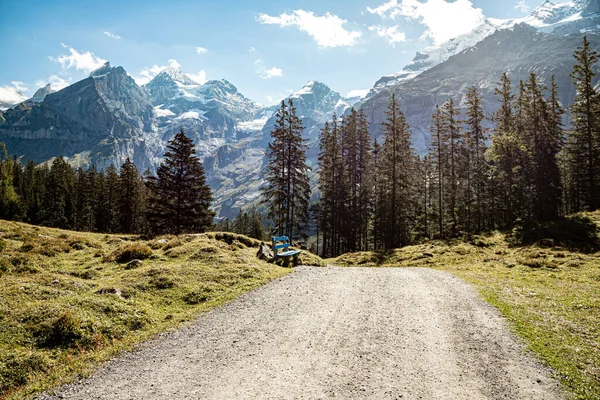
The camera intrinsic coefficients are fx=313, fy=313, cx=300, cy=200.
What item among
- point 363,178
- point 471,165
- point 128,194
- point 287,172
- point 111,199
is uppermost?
point 471,165

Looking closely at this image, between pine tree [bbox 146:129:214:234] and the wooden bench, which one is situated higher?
pine tree [bbox 146:129:214:234]

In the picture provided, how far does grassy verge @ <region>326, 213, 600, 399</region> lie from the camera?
25.9 feet

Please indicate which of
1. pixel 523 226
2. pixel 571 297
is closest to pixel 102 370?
pixel 571 297

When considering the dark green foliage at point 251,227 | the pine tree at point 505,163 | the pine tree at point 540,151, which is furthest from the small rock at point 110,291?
the dark green foliage at point 251,227

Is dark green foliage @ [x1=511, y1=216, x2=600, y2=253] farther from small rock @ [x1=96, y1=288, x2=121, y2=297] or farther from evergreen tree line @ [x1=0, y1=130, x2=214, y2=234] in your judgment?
evergreen tree line @ [x1=0, y1=130, x2=214, y2=234]

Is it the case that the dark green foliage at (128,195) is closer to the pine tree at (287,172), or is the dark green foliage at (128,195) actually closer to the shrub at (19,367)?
the pine tree at (287,172)

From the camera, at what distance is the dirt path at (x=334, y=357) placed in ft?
21.8

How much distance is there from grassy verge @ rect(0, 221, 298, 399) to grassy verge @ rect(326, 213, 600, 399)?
34.7ft

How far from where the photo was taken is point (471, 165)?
4703 centimetres

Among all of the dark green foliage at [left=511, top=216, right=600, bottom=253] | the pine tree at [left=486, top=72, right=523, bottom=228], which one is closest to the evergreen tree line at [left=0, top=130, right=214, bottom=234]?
the dark green foliage at [left=511, top=216, right=600, bottom=253]

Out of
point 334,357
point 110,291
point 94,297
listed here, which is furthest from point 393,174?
point 94,297

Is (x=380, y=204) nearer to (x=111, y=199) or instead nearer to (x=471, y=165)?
(x=471, y=165)

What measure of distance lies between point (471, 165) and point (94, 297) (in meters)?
49.7

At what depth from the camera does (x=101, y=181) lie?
6675 cm
